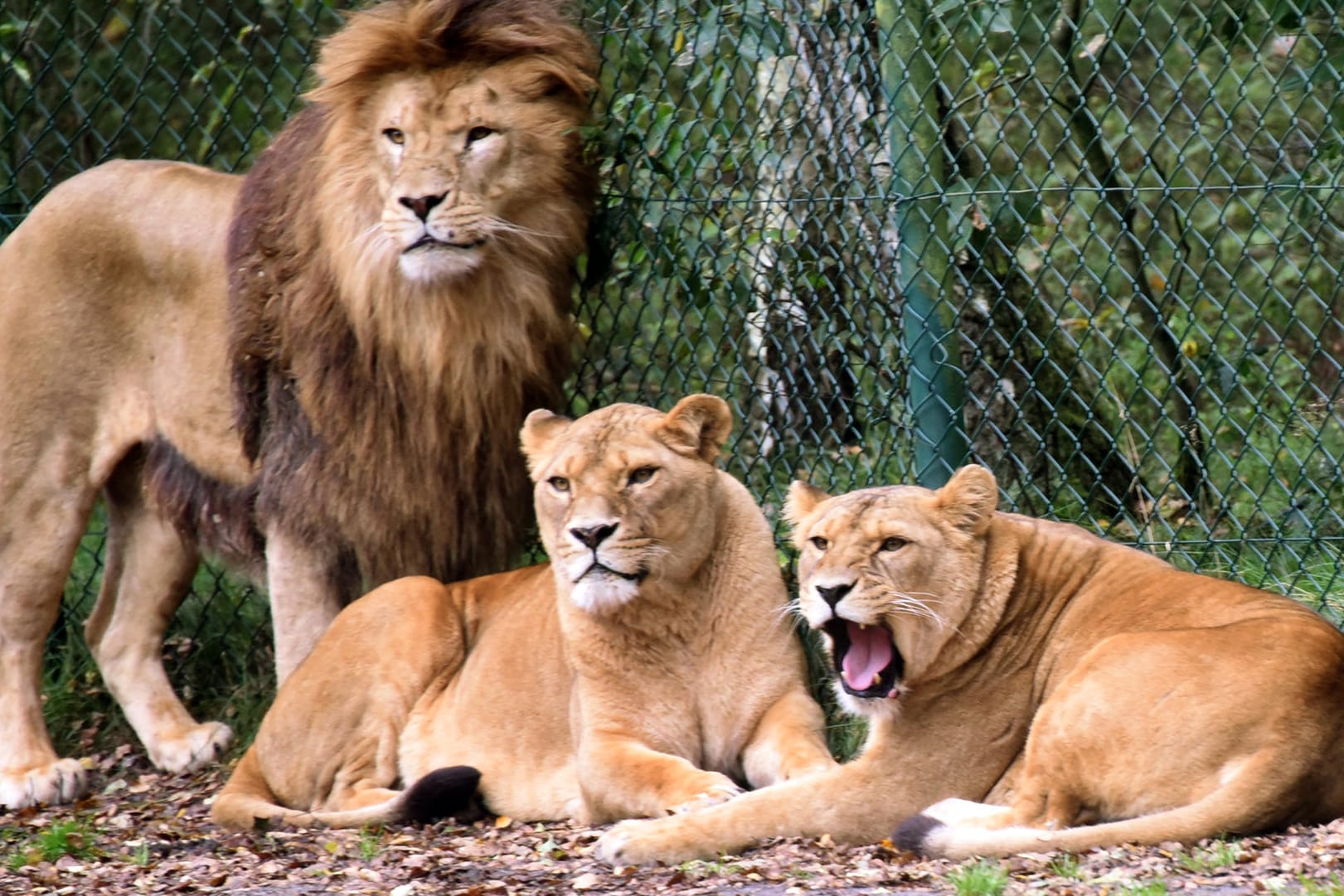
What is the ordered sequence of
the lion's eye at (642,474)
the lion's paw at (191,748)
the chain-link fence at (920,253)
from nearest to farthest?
1. the lion's eye at (642,474)
2. the chain-link fence at (920,253)
3. the lion's paw at (191,748)

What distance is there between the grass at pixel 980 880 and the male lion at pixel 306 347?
2.06 m

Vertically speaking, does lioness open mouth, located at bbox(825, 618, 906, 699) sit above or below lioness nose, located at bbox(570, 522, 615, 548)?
below

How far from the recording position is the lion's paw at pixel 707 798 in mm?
4137

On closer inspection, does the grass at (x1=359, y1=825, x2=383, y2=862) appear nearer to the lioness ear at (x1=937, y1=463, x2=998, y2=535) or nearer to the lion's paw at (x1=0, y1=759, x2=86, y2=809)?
the lion's paw at (x1=0, y1=759, x2=86, y2=809)

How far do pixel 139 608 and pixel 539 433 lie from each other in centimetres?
197

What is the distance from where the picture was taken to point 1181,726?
364cm

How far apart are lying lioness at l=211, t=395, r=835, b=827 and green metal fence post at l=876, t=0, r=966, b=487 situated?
0.62 m

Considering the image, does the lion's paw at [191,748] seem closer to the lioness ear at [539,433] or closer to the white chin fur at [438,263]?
the lioness ear at [539,433]

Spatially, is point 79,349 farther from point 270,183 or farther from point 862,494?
point 862,494

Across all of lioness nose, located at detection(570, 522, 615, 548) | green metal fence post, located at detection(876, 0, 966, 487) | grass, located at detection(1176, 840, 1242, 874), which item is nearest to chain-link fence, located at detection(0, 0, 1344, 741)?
green metal fence post, located at detection(876, 0, 966, 487)

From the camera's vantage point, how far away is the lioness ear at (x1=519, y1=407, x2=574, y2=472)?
4691 mm

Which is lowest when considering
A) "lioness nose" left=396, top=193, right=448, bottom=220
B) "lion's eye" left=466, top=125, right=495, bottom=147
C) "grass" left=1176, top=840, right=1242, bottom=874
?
"grass" left=1176, top=840, right=1242, bottom=874

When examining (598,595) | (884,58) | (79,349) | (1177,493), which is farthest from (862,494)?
(79,349)

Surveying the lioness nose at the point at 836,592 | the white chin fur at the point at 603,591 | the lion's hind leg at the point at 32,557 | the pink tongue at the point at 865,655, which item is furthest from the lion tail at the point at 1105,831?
the lion's hind leg at the point at 32,557
